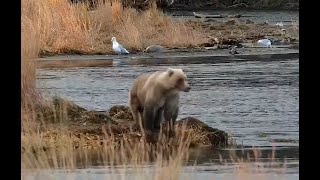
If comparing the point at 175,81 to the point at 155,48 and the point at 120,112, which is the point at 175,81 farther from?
the point at 155,48

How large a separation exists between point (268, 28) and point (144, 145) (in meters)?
20.5

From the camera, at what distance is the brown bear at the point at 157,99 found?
30.3ft

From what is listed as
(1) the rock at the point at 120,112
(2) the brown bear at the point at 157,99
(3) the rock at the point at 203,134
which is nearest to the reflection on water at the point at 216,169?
(3) the rock at the point at 203,134

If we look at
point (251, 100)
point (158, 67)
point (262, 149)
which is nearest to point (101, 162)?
point (262, 149)

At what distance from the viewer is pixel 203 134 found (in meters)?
9.07

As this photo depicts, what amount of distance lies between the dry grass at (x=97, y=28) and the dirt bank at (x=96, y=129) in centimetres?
557

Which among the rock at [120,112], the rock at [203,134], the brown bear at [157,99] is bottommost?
the rock at [120,112]

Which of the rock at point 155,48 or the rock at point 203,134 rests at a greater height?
the rock at point 203,134

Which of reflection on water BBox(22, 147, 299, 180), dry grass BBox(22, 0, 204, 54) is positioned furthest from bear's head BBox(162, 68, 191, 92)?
dry grass BBox(22, 0, 204, 54)

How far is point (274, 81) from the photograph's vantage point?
14070 millimetres

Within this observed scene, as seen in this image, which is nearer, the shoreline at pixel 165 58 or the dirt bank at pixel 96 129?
→ the dirt bank at pixel 96 129

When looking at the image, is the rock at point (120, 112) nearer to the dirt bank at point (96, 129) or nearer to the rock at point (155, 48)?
the dirt bank at point (96, 129)
